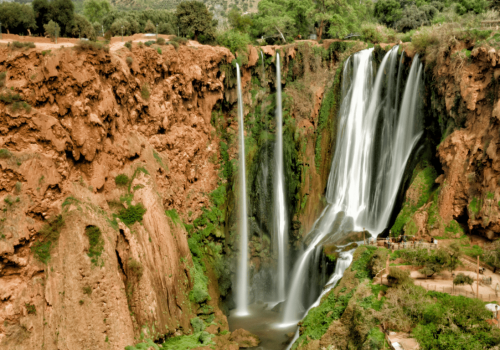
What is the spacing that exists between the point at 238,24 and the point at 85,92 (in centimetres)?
3013

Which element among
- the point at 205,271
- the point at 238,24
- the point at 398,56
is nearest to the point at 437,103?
the point at 398,56

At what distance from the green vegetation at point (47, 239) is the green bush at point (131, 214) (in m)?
4.26

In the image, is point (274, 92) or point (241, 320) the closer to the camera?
point (241, 320)

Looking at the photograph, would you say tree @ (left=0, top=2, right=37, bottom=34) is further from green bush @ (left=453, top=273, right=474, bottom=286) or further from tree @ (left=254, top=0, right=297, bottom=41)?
green bush @ (left=453, top=273, right=474, bottom=286)

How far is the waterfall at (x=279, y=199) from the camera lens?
3603 centimetres

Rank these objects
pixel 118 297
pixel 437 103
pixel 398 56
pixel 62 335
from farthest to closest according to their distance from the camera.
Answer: pixel 398 56
pixel 437 103
pixel 118 297
pixel 62 335

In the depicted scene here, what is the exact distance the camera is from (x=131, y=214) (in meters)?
27.6

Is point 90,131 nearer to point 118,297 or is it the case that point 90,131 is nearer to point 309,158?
point 118,297

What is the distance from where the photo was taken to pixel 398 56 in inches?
1416

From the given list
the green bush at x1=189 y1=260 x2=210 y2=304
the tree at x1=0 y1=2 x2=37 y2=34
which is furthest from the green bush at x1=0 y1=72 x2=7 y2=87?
the green bush at x1=189 y1=260 x2=210 y2=304

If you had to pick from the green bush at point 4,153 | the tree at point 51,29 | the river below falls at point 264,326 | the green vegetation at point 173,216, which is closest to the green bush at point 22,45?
the tree at point 51,29

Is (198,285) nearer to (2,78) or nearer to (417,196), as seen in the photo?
(417,196)

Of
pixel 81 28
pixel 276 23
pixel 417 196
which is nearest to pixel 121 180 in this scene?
pixel 81 28

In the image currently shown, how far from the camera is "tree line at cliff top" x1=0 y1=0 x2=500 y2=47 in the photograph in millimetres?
33125
